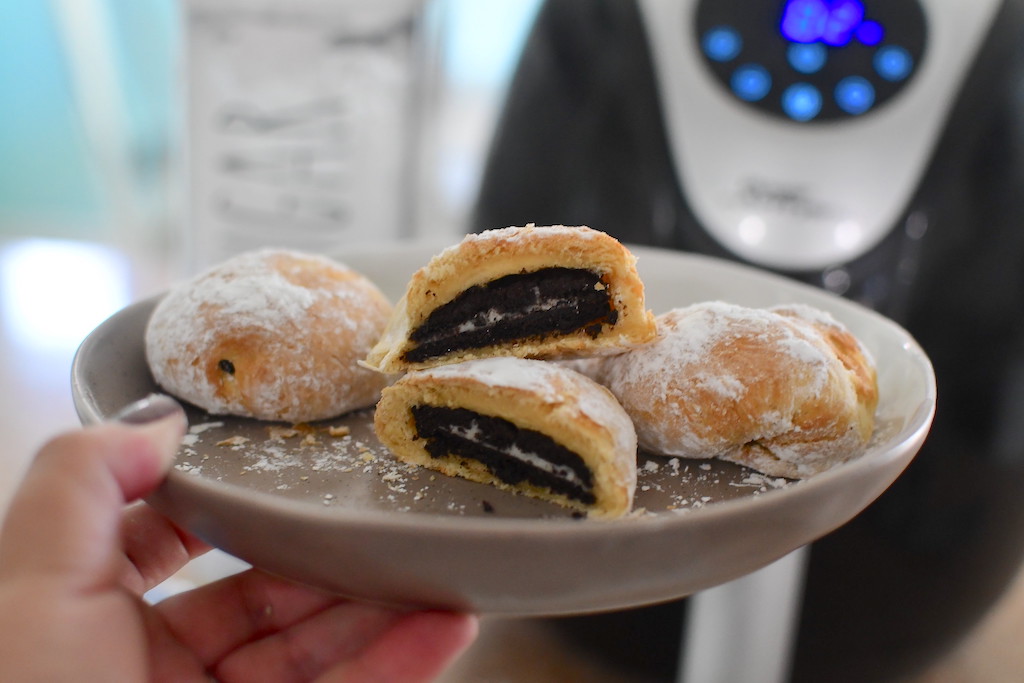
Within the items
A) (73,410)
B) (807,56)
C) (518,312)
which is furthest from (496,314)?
(73,410)

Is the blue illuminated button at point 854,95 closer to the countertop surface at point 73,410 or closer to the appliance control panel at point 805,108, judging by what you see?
the appliance control panel at point 805,108

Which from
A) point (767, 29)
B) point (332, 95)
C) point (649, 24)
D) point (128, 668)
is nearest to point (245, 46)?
point (332, 95)

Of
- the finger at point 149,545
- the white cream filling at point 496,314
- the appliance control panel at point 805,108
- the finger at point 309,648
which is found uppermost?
the appliance control panel at point 805,108

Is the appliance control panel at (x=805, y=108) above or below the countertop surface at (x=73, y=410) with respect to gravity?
Answer: above

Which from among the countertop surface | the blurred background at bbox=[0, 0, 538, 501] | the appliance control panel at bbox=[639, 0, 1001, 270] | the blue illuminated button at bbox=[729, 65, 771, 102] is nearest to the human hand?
the countertop surface

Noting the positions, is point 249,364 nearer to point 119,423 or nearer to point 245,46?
point 119,423

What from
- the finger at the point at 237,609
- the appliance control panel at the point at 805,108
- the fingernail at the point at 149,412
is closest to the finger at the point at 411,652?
the finger at the point at 237,609

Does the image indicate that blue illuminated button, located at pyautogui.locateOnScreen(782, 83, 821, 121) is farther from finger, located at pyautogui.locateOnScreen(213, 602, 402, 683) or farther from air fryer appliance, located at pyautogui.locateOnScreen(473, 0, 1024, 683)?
finger, located at pyautogui.locateOnScreen(213, 602, 402, 683)
